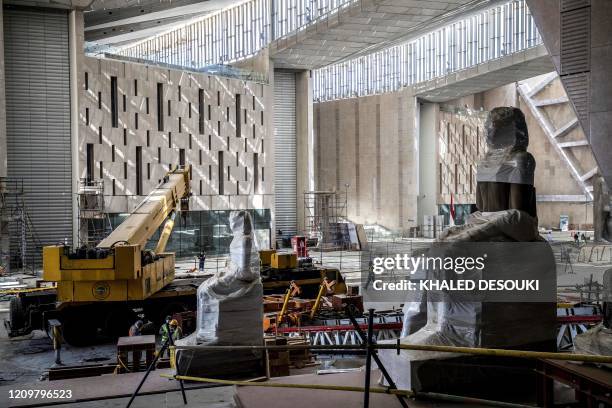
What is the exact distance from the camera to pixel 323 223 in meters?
40.4

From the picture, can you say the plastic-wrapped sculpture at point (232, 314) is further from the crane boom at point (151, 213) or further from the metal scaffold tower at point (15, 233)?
the metal scaffold tower at point (15, 233)

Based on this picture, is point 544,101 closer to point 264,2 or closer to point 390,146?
point 390,146

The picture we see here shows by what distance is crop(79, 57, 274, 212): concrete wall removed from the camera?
31.4 m

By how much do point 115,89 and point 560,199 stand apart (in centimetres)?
2197

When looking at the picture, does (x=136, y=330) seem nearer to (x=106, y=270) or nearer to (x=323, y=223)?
(x=106, y=270)

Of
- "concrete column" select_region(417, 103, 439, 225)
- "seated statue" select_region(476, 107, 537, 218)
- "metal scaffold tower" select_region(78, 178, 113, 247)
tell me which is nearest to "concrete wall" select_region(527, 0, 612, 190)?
"seated statue" select_region(476, 107, 537, 218)

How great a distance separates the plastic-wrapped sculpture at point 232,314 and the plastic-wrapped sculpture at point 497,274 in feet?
10.7

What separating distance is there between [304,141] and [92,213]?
50.6ft

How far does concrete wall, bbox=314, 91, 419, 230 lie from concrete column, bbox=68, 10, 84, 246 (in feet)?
67.6

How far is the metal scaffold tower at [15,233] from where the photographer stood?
91.2 ft

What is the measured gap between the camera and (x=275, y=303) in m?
16.9

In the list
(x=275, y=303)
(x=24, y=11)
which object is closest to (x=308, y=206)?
(x=24, y=11)

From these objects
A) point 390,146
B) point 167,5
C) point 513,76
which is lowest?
point 390,146

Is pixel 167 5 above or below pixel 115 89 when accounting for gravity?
above
